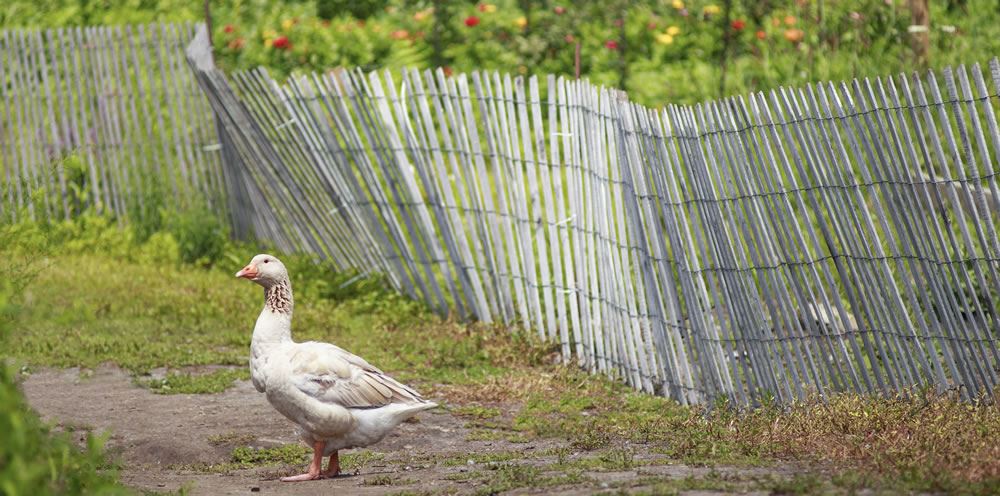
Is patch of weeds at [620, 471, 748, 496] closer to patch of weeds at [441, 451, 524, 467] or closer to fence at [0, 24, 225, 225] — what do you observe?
patch of weeds at [441, 451, 524, 467]

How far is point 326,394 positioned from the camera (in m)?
5.91

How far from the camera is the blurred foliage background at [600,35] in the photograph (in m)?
12.9

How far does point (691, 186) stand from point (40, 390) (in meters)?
3.74

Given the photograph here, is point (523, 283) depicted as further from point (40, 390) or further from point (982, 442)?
point (982, 442)

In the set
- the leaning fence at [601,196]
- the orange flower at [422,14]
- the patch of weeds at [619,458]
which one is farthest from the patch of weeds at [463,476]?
the orange flower at [422,14]

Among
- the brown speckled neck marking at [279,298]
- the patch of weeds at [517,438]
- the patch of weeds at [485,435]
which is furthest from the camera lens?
the patch of weeds at [485,435]

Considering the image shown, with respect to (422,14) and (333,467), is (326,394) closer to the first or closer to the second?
(333,467)

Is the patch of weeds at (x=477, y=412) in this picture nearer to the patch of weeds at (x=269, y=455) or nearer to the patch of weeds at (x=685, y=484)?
the patch of weeds at (x=269, y=455)

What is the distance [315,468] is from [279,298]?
0.88 m

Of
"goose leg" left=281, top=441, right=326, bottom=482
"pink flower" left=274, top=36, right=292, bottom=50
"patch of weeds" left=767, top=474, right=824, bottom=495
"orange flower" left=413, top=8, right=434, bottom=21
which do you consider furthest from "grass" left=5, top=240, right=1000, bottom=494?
"orange flower" left=413, top=8, right=434, bottom=21

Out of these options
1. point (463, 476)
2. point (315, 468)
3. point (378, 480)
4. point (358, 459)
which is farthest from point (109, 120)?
point (463, 476)

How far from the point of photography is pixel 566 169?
26.4 feet

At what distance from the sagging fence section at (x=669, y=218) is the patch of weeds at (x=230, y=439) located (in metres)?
2.13

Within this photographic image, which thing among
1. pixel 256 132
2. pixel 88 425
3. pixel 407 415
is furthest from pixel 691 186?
pixel 256 132
